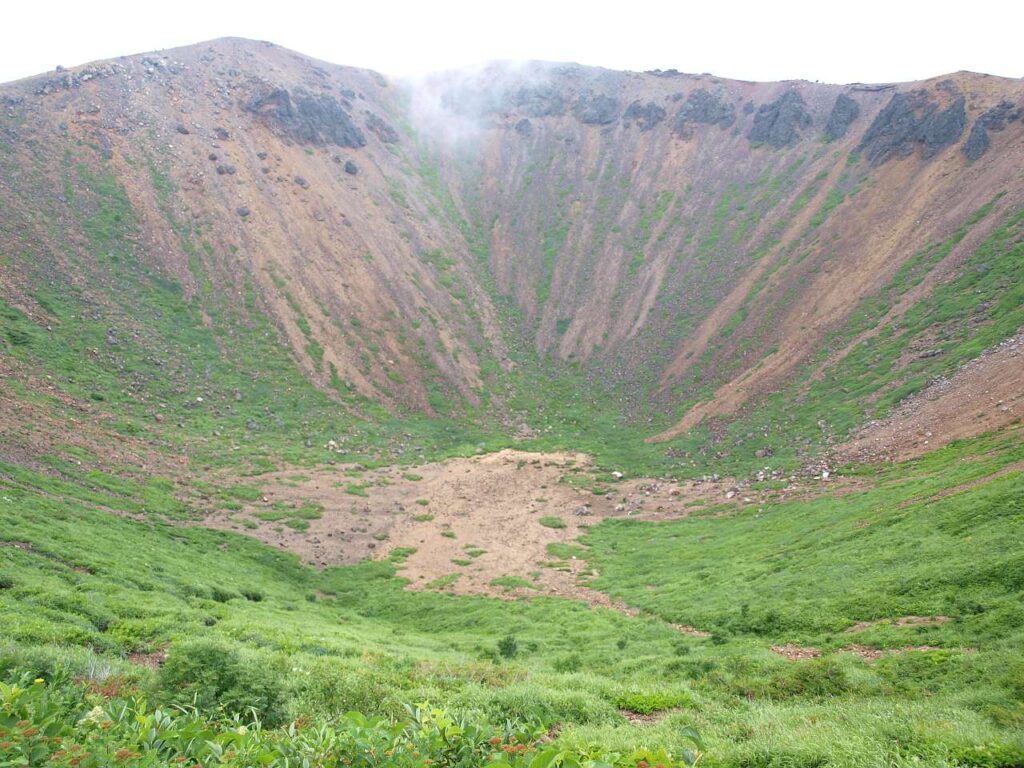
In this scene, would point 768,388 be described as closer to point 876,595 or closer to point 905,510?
point 905,510

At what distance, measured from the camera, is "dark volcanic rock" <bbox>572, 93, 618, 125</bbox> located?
293 ft

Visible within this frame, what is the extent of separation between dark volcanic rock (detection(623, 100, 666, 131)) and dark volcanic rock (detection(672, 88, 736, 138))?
2832mm

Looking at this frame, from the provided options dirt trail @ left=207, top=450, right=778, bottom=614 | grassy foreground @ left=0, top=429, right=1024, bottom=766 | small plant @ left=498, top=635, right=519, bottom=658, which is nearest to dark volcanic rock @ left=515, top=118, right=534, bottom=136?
dirt trail @ left=207, top=450, right=778, bottom=614

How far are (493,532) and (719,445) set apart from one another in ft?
59.3

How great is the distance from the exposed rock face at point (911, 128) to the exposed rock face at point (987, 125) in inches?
76.8

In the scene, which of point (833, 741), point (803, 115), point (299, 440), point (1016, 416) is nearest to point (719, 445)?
point (1016, 416)

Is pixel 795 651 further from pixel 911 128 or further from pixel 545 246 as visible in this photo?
pixel 545 246

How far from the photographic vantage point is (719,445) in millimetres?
41562

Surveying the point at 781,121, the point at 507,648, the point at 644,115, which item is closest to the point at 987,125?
the point at 781,121

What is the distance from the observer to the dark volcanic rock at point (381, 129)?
86375 mm

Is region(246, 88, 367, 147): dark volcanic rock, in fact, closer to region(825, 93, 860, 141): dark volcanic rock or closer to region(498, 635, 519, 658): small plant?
region(825, 93, 860, 141): dark volcanic rock

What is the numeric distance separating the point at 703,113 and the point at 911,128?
28756 millimetres

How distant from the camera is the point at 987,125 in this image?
54781 mm

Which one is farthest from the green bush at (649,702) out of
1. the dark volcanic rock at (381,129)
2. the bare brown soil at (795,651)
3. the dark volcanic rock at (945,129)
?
the dark volcanic rock at (381,129)
